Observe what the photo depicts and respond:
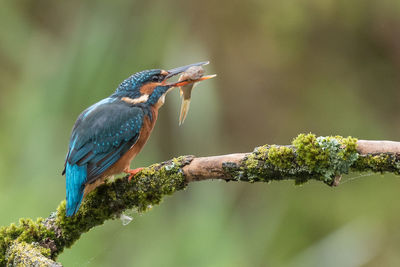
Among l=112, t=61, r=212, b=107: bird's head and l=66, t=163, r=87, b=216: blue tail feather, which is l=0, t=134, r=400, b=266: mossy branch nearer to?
l=66, t=163, r=87, b=216: blue tail feather

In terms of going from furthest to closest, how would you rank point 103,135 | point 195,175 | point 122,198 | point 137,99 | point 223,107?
point 223,107, point 137,99, point 103,135, point 122,198, point 195,175

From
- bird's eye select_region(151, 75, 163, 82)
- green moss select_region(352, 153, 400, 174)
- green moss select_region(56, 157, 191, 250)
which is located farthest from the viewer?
bird's eye select_region(151, 75, 163, 82)

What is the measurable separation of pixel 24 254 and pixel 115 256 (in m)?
1.36

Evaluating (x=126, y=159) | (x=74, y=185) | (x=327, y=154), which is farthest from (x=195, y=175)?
(x=126, y=159)

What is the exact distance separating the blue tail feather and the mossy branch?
82mm

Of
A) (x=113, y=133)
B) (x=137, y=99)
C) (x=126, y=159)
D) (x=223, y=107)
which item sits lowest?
(x=223, y=107)

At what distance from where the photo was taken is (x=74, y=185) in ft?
9.20

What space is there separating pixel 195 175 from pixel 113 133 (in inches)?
32.7

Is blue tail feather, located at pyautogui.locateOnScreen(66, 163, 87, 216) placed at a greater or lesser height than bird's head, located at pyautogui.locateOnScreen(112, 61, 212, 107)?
lesser

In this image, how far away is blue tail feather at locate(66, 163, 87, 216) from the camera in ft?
8.64

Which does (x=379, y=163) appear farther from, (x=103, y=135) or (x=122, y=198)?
(x=103, y=135)

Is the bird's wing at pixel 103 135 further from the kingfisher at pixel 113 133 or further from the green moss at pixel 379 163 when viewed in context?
the green moss at pixel 379 163

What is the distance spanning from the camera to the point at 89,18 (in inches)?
177

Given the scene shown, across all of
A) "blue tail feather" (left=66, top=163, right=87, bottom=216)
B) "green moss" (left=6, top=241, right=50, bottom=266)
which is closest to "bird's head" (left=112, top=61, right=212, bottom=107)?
"blue tail feather" (left=66, top=163, right=87, bottom=216)
